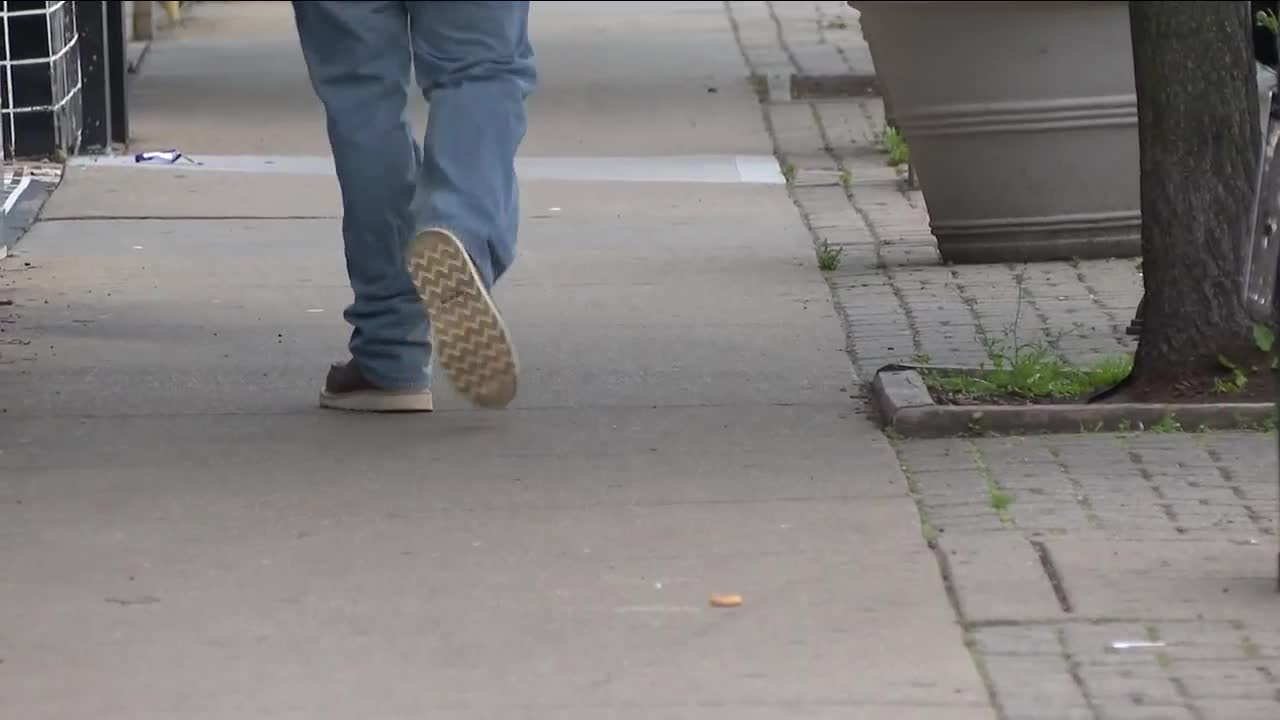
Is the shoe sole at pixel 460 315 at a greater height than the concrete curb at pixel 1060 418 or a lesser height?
greater

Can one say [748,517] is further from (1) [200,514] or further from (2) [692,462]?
(1) [200,514]

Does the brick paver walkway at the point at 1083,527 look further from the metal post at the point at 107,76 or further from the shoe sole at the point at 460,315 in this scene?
the metal post at the point at 107,76

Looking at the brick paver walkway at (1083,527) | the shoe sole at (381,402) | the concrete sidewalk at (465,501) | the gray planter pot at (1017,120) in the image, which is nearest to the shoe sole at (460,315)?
the concrete sidewalk at (465,501)

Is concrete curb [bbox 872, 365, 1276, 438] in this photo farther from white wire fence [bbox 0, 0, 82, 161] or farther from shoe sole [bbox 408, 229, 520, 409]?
white wire fence [bbox 0, 0, 82, 161]

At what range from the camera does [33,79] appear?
10.0 meters

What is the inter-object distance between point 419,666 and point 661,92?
9.37m

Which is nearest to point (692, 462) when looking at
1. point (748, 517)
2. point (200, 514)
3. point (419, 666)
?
point (748, 517)

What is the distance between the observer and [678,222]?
28.0ft

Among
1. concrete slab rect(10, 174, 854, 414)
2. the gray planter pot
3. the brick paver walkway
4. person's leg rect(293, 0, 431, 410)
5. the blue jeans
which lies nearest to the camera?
the brick paver walkway

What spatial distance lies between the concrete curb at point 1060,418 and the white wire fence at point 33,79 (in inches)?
230

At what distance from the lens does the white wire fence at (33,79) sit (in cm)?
991

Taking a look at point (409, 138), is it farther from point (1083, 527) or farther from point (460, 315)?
point (1083, 527)

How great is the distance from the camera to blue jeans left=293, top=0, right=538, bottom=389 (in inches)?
199

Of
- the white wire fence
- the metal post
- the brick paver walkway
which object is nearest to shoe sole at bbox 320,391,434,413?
the brick paver walkway
